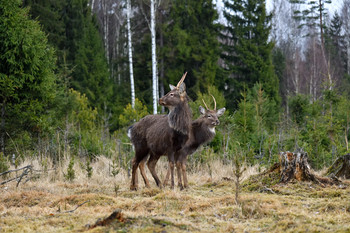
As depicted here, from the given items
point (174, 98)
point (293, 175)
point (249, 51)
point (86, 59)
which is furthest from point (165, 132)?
point (86, 59)

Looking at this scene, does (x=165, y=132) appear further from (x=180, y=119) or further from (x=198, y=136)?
(x=198, y=136)

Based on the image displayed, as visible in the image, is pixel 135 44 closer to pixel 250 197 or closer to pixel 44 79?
pixel 44 79

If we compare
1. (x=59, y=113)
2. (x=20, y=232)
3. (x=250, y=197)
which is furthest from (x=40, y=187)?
(x=59, y=113)

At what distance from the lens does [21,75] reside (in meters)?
11.5

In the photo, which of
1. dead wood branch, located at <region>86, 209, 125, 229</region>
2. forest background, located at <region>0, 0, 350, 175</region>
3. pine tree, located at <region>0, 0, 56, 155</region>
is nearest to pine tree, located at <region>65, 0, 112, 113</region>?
forest background, located at <region>0, 0, 350, 175</region>

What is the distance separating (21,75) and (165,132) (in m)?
5.56

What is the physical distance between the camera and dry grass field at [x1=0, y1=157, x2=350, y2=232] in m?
4.52

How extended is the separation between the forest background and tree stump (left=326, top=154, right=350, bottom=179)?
1962 mm

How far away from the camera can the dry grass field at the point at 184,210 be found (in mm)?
4516

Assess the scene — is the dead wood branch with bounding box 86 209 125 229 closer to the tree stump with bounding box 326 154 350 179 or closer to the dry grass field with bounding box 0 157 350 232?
the dry grass field with bounding box 0 157 350 232

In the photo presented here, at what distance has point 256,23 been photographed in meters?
29.6

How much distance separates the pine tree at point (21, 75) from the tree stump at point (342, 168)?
7.96 meters

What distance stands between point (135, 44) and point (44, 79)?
20.4m

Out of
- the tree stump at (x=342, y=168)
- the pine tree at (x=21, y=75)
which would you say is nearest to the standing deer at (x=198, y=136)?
the tree stump at (x=342, y=168)
